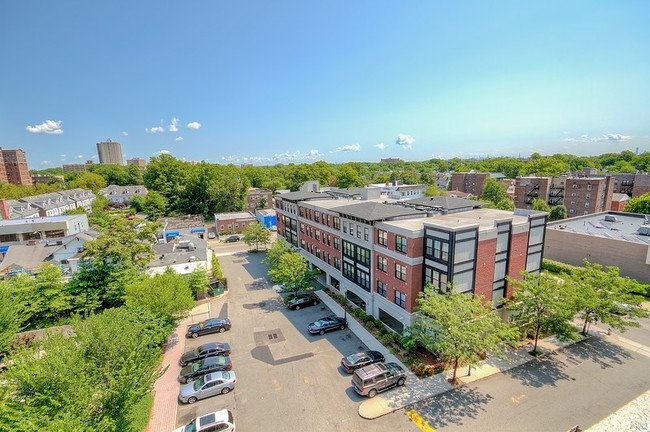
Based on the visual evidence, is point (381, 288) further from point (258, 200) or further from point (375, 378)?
point (258, 200)

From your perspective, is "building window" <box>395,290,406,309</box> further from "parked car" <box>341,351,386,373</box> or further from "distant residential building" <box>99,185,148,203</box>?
"distant residential building" <box>99,185,148,203</box>

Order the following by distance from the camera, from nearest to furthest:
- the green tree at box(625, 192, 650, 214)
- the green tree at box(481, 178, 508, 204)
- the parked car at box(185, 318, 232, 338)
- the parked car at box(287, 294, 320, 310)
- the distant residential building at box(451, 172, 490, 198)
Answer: the parked car at box(185, 318, 232, 338) < the parked car at box(287, 294, 320, 310) < the green tree at box(625, 192, 650, 214) < the green tree at box(481, 178, 508, 204) < the distant residential building at box(451, 172, 490, 198)

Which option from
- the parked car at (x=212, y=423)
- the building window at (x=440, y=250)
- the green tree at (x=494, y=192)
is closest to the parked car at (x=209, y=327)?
the parked car at (x=212, y=423)

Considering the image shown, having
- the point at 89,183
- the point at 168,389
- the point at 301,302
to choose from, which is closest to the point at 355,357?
the point at 301,302

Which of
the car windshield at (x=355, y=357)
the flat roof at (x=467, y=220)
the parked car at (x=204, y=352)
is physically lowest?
the parked car at (x=204, y=352)

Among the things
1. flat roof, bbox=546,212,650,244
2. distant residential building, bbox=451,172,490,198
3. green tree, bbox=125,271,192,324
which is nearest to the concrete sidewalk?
green tree, bbox=125,271,192,324

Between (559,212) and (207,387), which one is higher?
(559,212)

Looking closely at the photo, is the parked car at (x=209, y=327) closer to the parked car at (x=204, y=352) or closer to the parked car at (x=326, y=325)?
the parked car at (x=204, y=352)
